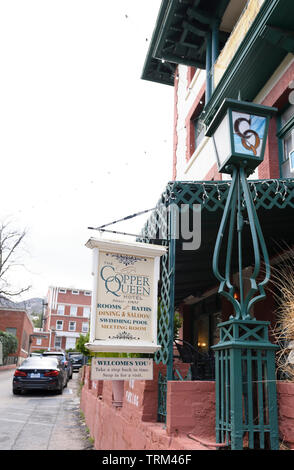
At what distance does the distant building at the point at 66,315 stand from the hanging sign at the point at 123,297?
60.0 meters

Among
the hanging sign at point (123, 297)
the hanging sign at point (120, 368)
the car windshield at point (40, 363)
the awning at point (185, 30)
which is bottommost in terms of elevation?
the car windshield at point (40, 363)

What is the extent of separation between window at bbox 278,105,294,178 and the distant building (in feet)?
190

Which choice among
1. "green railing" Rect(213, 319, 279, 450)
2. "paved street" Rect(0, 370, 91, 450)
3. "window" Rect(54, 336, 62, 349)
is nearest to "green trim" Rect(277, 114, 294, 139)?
Result: "green railing" Rect(213, 319, 279, 450)

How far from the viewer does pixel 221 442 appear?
362 centimetres

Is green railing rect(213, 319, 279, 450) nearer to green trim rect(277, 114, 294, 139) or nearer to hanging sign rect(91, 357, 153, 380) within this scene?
hanging sign rect(91, 357, 153, 380)

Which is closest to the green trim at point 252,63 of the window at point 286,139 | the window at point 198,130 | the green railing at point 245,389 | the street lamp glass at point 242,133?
the window at point 286,139

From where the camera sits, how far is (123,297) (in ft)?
15.6

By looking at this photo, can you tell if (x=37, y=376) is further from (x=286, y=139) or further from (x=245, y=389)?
(x=245, y=389)

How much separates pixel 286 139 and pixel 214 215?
263 centimetres

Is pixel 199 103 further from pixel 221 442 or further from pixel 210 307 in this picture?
pixel 221 442

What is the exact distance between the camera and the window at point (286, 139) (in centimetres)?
745

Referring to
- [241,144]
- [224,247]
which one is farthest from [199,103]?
[241,144]

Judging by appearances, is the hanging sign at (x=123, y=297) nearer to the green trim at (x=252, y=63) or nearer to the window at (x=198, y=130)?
the green trim at (x=252, y=63)
